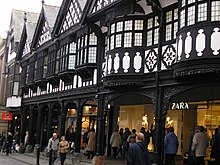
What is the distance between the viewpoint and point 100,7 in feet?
74.7

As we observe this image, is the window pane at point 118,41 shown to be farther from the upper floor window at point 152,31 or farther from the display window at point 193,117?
the display window at point 193,117

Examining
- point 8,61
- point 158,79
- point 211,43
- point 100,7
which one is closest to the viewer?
point 211,43

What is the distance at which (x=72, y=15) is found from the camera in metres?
29.0

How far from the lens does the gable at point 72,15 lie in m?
27.7

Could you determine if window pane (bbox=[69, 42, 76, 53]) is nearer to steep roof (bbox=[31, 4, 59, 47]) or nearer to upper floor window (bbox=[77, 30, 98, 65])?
upper floor window (bbox=[77, 30, 98, 65])

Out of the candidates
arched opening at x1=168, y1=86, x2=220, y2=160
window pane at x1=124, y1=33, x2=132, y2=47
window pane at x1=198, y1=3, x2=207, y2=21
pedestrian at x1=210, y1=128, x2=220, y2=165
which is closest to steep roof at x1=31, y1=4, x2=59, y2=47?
window pane at x1=124, y1=33, x2=132, y2=47

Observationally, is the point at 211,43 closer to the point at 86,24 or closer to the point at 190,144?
the point at 190,144

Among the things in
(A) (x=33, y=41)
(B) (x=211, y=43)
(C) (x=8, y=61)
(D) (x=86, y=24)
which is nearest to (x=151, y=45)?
(B) (x=211, y=43)

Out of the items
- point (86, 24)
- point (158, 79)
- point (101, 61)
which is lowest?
point (158, 79)

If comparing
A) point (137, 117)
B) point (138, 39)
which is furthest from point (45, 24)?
point (138, 39)

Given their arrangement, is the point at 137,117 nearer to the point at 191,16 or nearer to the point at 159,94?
the point at 159,94

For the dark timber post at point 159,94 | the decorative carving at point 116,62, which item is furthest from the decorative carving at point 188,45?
the decorative carving at point 116,62

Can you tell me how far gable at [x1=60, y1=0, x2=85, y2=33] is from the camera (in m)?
27.7

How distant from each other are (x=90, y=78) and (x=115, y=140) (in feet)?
14.0
